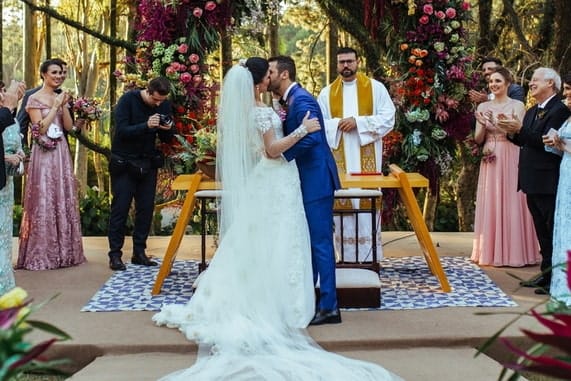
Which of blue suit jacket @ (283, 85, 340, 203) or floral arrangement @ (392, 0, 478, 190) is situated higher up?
floral arrangement @ (392, 0, 478, 190)

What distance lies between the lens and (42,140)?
298 inches

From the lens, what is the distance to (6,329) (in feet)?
3.99

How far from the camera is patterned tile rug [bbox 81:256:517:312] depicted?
6391 mm

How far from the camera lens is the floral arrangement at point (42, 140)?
24.6 feet

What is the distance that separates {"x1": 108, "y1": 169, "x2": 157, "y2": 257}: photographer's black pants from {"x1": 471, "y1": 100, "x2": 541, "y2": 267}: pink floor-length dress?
9.78ft

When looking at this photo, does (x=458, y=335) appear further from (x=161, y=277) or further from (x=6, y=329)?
(x=6, y=329)

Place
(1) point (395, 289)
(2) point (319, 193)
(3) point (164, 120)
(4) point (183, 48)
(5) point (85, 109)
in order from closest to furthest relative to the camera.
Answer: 1. (2) point (319, 193)
2. (1) point (395, 289)
3. (3) point (164, 120)
4. (5) point (85, 109)
5. (4) point (183, 48)

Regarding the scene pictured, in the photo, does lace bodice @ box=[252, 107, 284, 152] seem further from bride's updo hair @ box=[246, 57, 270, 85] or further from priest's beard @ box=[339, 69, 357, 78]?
priest's beard @ box=[339, 69, 357, 78]

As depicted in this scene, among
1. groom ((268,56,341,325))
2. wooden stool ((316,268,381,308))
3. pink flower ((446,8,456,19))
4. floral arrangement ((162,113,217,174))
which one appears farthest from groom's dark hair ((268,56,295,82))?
pink flower ((446,8,456,19))

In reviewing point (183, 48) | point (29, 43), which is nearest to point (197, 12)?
point (183, 48)

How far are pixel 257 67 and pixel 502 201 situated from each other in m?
3.13

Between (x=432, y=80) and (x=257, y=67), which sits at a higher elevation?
(x=432, y=80)

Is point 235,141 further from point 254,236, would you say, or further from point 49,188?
point 49,188

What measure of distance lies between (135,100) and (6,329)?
251 inches
